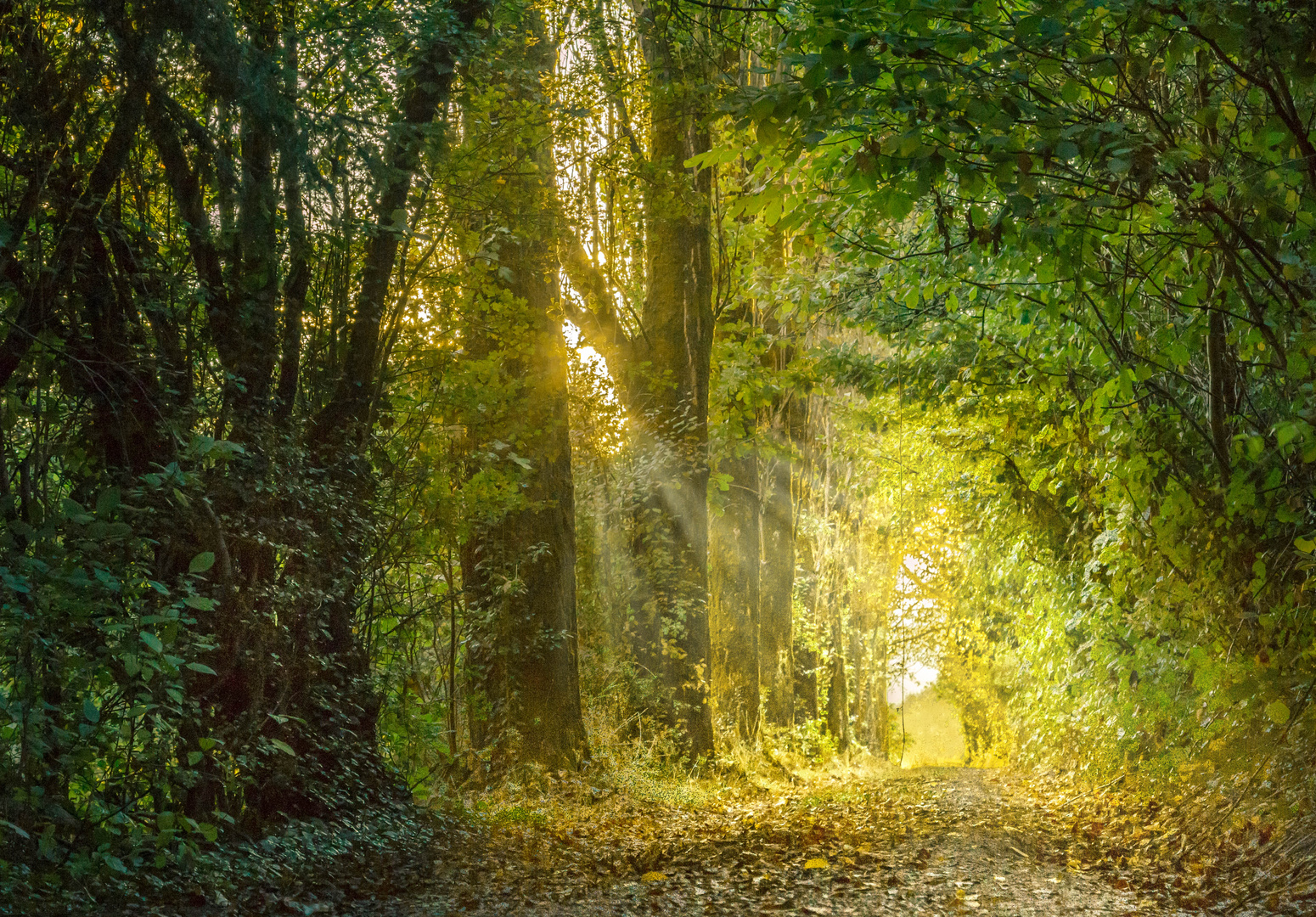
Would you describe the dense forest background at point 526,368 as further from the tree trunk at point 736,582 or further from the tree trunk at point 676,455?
the tree trunk at point 736,582

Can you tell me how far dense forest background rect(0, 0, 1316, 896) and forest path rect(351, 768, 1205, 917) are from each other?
1.00 metres

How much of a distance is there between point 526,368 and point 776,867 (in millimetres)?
5106

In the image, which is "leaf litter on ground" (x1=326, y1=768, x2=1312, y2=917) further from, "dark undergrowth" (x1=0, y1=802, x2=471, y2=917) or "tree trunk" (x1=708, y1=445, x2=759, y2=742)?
"tree trunk" (x1=708, y1=445, x2=759, y2=742)

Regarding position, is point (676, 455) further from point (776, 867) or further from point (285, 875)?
point (285, 875)

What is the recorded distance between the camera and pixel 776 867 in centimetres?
729

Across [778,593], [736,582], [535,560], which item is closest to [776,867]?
[535,560]

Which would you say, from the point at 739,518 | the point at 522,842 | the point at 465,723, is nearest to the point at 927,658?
the point at 739,518

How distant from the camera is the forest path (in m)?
5.94

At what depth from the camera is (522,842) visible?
7.71 m

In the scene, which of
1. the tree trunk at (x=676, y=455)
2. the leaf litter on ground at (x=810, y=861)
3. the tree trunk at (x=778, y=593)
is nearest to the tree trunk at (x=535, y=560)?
the leaf litter on ground at (x=810, y=861)

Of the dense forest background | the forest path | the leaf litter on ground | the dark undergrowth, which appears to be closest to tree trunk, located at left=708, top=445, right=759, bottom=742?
the dense forest background

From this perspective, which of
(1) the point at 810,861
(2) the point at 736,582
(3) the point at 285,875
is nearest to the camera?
(3) the point at 285,875

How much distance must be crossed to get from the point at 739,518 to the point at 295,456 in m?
10.6

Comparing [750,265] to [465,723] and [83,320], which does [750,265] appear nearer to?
[465,723]
